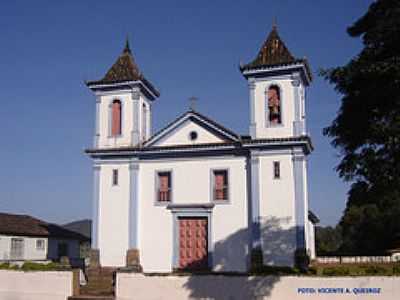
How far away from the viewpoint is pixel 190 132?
77.2 feet

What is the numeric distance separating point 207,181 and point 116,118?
19.8 feet

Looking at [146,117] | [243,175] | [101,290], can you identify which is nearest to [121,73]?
[146,117]

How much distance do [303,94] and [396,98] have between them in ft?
40.6

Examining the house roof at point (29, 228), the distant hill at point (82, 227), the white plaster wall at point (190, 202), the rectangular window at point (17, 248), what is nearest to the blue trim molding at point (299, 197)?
the white plaster wall at point (190, 202)

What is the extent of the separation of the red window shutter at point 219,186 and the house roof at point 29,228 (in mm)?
14359

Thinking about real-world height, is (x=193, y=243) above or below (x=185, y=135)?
below

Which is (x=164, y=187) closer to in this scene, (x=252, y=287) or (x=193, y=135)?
(x=193, y=135)

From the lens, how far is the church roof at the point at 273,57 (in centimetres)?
2216

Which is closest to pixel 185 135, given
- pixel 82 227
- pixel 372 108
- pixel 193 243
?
pixel 193 243

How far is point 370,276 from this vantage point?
587 inches

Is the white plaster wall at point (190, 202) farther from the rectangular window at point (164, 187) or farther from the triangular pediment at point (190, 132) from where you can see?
the triangular pediment at point (190, 132)

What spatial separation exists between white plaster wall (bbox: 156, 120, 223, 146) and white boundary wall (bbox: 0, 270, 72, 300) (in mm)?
7995

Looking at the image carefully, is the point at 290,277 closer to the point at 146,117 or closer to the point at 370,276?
the point at 370,276

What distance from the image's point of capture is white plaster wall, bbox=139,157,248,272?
2181 cm
